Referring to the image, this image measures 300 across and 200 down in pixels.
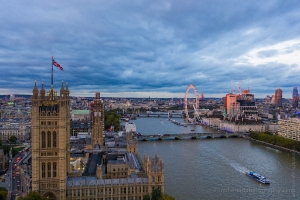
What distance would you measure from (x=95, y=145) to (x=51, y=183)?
2210 centimetres

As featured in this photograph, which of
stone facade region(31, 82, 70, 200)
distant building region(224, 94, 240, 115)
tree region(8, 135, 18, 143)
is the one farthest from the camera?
distant building region(224, 94, 240, 115)

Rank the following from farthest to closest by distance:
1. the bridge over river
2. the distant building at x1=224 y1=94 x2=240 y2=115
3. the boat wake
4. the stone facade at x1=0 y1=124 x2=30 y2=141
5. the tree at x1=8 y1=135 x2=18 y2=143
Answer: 1. the distant building at x1=224 y1=94 x2=240 y2=115
2. the bridge over river
3. the stone facade at x1=0 y1=124 x2=30 y2=141
4. the tree at x1=8 y1=135 x2=18 y2=143
5. the boat wake

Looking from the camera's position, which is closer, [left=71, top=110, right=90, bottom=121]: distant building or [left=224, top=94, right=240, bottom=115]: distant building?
[left=71, top=110, right=90, bottom=121]: distant building

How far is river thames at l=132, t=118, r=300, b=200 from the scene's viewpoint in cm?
3247

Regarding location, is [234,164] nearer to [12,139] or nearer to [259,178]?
[259,178]

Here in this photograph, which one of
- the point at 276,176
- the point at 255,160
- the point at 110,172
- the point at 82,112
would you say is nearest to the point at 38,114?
the point at 110,172

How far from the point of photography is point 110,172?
31.1m

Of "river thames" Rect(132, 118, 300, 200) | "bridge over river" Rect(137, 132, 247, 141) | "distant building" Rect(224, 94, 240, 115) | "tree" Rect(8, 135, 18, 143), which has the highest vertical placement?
"distant building" Rect(224, 94, 240, 115)

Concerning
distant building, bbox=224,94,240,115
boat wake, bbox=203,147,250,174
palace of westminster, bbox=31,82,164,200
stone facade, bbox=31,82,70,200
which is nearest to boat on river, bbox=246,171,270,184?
boat wake, bbox=203,147,250,174

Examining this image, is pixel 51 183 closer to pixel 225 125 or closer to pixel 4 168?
pixel 4 168

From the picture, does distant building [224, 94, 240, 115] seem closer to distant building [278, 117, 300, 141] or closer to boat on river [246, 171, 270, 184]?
distant building [278, 117, 300, 141]

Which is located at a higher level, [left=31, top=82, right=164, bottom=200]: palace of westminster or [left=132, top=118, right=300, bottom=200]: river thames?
[left=31, top=82, right=164, bottom=200]: palace of westminster

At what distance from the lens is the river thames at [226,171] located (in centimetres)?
3247

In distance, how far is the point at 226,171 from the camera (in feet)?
133
